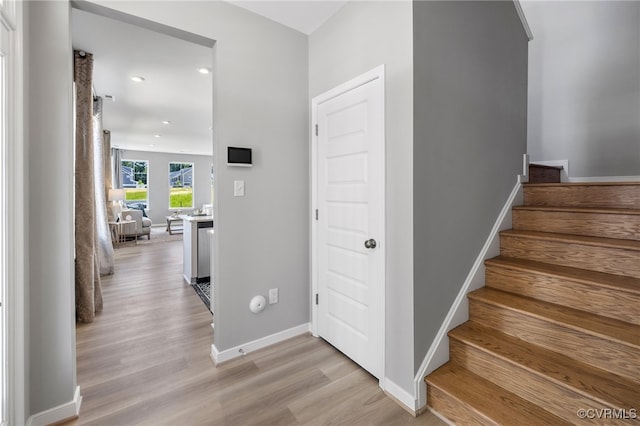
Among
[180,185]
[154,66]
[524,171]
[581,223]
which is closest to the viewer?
[581,223]

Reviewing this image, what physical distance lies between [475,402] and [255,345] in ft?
5.05

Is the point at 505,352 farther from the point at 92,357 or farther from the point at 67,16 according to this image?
the point at 67,16

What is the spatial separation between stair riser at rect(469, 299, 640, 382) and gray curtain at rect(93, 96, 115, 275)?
450 centimetres

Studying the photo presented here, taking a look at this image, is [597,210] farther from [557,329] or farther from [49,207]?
[49,207]

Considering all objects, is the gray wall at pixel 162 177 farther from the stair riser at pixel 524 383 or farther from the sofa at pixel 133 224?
the stair riser at pixel 524 383

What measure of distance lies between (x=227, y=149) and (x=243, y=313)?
124 cm

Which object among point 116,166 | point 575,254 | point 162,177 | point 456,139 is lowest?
point 575,254

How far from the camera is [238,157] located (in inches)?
85.4

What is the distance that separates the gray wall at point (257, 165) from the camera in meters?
2.12

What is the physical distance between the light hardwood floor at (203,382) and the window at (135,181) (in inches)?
337

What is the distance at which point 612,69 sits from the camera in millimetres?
3426

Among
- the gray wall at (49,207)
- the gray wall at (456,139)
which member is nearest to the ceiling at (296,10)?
the gray wall at (456,139)

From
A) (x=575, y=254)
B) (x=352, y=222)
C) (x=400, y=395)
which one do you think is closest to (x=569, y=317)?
(x=575, y=254)

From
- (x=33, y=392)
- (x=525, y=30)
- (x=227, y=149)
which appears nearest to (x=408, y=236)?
(x=227, y=149)
